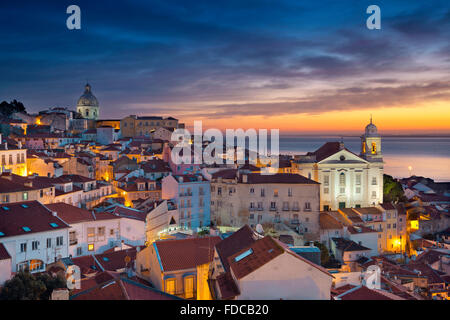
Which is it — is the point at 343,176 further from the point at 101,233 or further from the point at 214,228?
the point at 101,233

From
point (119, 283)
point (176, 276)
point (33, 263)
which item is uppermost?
point (119, 283)

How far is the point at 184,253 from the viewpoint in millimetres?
13008

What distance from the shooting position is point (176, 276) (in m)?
12.1

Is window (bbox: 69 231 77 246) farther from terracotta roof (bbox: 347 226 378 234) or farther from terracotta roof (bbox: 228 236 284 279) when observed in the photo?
terracotta roof (bbox: 347 226 378 234)

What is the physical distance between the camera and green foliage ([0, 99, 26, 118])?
220ft

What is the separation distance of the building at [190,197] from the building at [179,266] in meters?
17.5

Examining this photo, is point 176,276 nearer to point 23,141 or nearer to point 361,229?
point 361,229

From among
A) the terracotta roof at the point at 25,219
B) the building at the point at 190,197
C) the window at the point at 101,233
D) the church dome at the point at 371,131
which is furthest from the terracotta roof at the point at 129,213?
the church dome at the point at 371,131

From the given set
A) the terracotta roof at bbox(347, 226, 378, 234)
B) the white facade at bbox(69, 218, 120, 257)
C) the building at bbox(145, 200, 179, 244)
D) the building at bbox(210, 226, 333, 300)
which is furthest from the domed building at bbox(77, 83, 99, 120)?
the building at bbox(210, 226, 333, 300)

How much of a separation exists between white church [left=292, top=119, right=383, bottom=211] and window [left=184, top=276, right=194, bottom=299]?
2783cm

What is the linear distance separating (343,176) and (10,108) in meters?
59.2
